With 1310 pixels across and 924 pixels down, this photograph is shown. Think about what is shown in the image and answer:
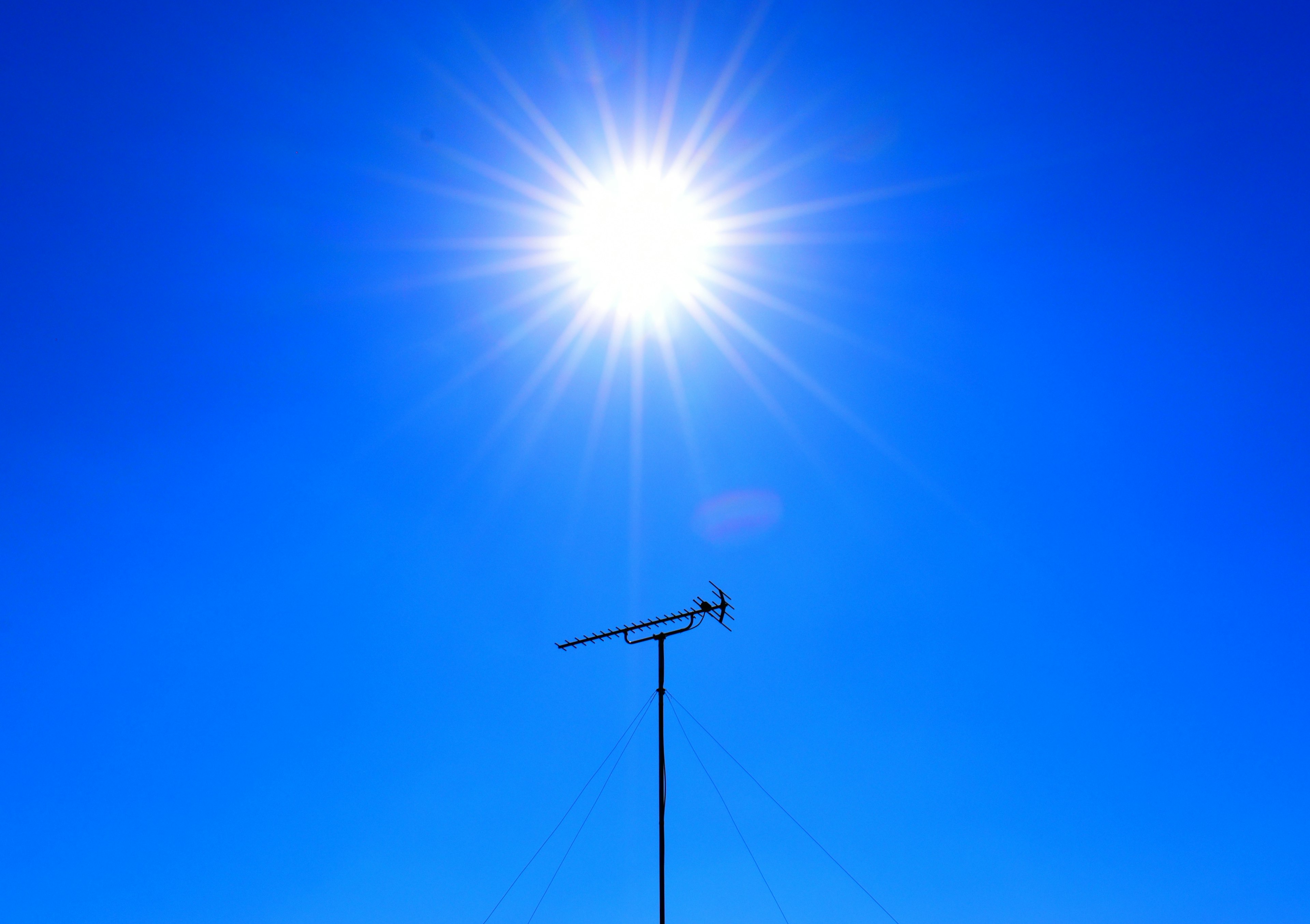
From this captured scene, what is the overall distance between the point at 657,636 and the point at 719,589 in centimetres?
231

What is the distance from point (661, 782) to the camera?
21.8m

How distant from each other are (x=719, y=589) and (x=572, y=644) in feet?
15.2

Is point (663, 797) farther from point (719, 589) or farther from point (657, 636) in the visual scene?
point (719, 589)

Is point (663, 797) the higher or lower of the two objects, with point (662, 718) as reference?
lower

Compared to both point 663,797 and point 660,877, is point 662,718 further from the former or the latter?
point 660,877

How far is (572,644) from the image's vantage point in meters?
23.3

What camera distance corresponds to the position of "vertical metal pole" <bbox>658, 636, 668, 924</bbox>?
20.6 meters

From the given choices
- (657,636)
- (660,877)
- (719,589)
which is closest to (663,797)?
(660,877)

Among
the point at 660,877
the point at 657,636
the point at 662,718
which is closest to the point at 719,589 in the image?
the point at 657,636

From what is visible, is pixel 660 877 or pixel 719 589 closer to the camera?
pixel 660 877

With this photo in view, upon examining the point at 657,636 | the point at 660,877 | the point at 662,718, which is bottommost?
the point at 660,877

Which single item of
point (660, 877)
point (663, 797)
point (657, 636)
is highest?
point (657, 636)

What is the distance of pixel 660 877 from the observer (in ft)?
68.0

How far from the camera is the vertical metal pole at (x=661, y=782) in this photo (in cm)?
2062
